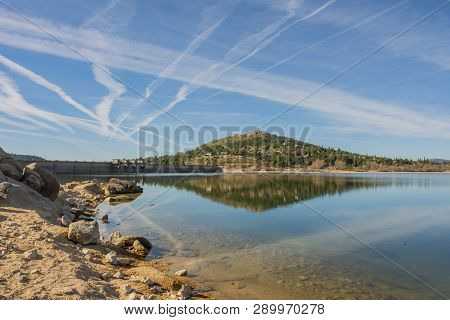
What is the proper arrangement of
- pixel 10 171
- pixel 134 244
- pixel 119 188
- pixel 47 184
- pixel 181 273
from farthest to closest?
1. pixel 119 188
2. pixel 47 184
3. pixel 10 171
4. pixel 134 244
5. pixel 181 273

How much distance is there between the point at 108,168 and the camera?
422 ft

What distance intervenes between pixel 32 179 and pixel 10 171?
4.27 ft

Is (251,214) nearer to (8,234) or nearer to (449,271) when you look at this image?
(449,271)

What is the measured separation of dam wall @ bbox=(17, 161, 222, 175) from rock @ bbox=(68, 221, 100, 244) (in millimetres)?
81294

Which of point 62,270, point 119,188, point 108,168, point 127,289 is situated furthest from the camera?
point 108,168

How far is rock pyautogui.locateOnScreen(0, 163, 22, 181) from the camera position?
22109 millimetres

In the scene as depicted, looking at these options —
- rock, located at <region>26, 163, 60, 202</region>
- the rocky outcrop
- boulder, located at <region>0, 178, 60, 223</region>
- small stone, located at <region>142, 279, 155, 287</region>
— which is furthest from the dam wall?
small stone, located at <region>142, 279, 155, 287</region>

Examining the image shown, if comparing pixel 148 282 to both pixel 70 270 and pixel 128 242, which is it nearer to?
pixel 70 270

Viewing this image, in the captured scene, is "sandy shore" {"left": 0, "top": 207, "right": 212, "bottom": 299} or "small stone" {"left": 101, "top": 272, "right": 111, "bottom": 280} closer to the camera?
"sandy shore" {"left": 0, "top": 207, "right": 212, "bottom": 299}

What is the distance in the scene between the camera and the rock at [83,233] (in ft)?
49.2

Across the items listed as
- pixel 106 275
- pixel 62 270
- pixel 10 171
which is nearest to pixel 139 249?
pixel 106 275

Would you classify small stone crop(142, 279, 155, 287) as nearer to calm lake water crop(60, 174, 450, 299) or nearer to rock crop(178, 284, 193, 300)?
rock crop(178, 284, 193, 300)

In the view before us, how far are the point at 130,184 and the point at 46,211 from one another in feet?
109
